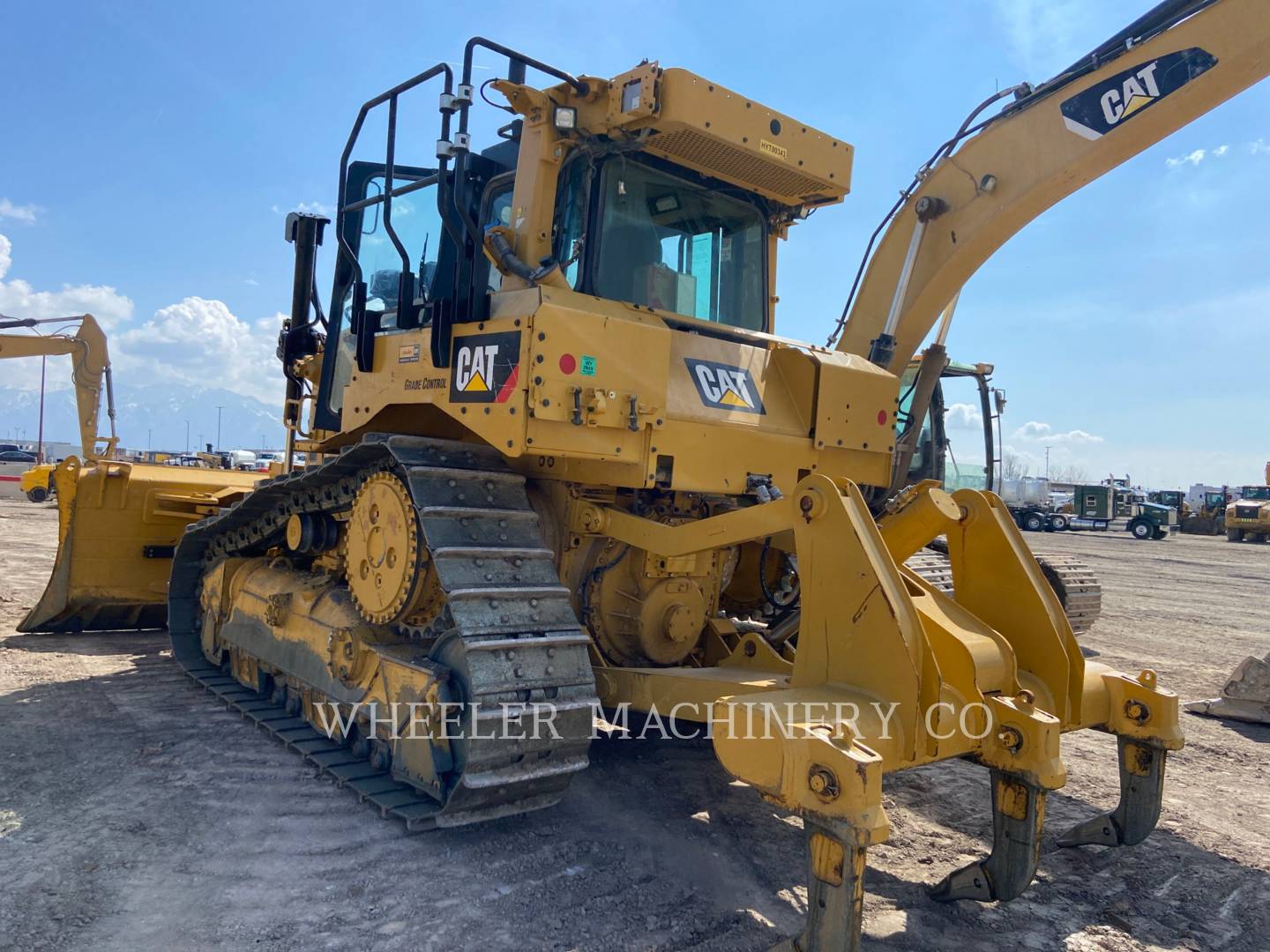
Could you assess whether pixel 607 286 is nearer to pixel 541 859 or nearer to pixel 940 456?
pixel 541 859

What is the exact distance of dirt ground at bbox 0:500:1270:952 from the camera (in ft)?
11.1

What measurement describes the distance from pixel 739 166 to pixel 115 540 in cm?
643

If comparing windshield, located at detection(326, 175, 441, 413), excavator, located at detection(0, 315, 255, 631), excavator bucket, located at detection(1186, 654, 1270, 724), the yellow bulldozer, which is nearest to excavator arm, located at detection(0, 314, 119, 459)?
excavator, located at detection(0, 315, 255, 631)

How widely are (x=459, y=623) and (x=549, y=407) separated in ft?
3.23

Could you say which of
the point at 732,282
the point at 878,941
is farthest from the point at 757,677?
the point at 732,282

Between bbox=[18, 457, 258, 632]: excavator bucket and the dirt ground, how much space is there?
2.30 meters

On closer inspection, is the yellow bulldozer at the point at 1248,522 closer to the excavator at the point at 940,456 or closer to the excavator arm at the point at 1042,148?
the excavator at the point at 940,456

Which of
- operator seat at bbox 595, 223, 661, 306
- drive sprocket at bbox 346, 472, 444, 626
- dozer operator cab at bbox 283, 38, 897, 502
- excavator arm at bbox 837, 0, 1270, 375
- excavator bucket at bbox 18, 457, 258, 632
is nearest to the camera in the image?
dozer operator cab at bbox 283, 38, 897, 502

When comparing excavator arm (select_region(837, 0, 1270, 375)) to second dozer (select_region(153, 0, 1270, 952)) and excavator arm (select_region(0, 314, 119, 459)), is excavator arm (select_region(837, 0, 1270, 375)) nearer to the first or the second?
second dozer (select_region(153, 0, 1270, 952))

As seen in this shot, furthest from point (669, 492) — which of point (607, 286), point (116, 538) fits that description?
point (116, 538)

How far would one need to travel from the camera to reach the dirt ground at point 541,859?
3.37m

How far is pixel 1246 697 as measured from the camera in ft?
22.9

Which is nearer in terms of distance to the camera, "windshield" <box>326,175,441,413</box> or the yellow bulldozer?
"windshield" <box>326,175,441,413</box>

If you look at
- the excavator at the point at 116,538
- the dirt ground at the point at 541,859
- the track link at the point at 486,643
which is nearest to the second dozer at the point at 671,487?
the track link at the point at 486,643
